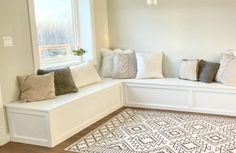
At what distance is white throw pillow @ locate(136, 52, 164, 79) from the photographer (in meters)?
5.00

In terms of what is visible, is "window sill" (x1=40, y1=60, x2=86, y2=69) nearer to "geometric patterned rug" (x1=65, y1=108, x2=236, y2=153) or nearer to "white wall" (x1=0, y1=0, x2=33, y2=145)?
"white wall" (x1=0, y1=0, x2=33, y2=145)

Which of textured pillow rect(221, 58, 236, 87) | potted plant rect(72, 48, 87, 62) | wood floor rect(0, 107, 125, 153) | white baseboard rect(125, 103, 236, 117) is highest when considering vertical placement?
potted plant rect(72, 48, 87, 62)

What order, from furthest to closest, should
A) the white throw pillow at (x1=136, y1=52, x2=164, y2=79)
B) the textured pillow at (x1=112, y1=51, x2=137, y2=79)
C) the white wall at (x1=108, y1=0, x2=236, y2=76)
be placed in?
1. the textured pillow at (x1=112, y1=51, x2=137, y2=79)
2. the white throw pillow at (x1=136, y1=52, x2=164, y2=79)
3. the white wall at (x1=108, y1=0, x2=236, y2=76)

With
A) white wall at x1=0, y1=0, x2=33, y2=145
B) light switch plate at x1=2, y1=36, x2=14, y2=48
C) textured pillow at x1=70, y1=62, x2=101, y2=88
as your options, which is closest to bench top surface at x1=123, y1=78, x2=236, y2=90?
textured pillow at x1=70, y1=62, x2=101, y2=88

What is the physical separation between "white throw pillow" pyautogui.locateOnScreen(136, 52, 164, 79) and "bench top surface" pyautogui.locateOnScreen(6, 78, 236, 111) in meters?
0.12

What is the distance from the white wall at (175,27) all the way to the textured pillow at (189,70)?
20 centimetres

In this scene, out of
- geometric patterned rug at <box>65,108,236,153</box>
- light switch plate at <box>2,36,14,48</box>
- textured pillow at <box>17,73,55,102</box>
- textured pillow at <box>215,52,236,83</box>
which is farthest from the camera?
textured pillow at <box>215,52,236,83</box>

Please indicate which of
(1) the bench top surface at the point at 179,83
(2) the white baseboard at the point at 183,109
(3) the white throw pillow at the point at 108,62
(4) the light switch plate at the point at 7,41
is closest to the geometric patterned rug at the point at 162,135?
(2) the white baseboard at the point at 183,109

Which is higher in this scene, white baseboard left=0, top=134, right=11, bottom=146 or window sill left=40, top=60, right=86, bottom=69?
window sill left=40, top=60, right=86, bottom=69

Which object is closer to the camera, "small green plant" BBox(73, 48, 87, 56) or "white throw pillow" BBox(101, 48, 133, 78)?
"small green plant" BBox(73, 48, 87, 56)

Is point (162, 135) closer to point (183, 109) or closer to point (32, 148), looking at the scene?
A: point (183, 109)

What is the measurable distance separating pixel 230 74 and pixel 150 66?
4.20 ft

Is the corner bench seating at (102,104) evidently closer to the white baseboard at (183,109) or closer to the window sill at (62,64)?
the white baseboard at (183,109)

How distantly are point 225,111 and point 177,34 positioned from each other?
145 centimetres
